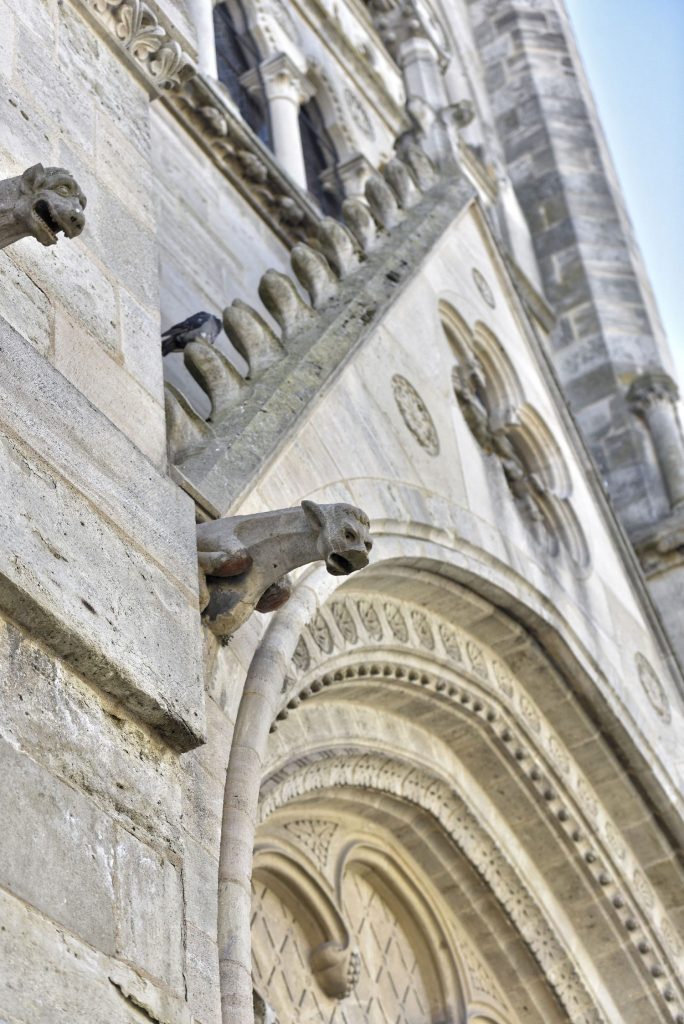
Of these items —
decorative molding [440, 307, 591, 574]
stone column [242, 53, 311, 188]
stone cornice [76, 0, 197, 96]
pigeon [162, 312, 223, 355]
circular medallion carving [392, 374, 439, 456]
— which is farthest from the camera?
stone column [242, 53, 311, 188]

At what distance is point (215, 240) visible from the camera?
26.0 feet

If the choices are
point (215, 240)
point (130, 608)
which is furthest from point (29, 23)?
point (215, 240)

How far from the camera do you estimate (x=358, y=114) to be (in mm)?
12281

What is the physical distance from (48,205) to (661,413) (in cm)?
871

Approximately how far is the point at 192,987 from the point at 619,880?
15.7 ft

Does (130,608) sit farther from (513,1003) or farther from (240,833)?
(513,1003)

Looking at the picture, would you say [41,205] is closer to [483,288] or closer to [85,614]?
[85,614]

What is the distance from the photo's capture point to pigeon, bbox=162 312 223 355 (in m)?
6.17

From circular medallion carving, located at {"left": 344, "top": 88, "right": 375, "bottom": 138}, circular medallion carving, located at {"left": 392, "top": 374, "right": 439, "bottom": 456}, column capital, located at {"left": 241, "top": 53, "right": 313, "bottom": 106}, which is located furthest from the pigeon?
circular medallion carving, located at {"left": 344, "top": 88, "right": 375, "bottom": 138}

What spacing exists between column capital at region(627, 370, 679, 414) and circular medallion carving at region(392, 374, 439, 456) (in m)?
5.18

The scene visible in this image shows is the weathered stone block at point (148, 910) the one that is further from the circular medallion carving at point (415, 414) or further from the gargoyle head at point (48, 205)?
the circular medallion carving at point (415, 414)

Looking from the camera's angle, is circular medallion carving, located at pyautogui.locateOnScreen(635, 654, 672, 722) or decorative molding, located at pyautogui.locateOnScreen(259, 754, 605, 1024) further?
circular medallion carving, located at pyautogui.locateOnScreen(635, 654, 672, 722)

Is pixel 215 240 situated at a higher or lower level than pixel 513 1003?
higher

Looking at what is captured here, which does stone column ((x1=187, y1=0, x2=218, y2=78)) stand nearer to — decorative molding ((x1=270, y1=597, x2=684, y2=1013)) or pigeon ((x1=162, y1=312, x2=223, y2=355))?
pigeon ((x1=162, y1=312, x2=223, y2=355))
